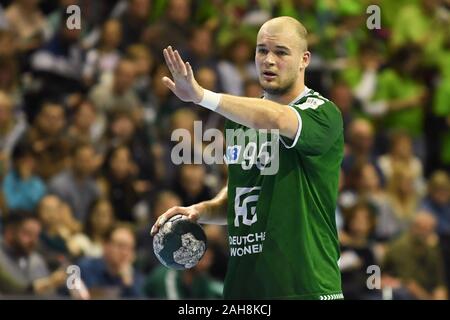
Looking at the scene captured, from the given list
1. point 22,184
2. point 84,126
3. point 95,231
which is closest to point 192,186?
point 95,231

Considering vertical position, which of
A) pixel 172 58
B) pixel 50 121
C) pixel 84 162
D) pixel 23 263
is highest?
pixel 50 121

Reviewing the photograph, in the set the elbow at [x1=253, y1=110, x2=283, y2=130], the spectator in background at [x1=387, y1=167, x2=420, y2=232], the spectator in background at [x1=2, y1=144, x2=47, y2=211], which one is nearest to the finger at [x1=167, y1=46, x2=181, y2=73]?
the elbow at [x1=253, y1=110, x2=283, y2=130]

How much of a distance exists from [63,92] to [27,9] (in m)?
1.06

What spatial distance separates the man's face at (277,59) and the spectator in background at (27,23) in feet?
20.7

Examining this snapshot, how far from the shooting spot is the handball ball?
5.97m

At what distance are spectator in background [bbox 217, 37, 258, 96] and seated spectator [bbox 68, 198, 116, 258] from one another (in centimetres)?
227

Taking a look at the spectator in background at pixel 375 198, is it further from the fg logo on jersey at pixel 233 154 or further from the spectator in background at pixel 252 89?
the fg logo on jersey at pixel 233 154

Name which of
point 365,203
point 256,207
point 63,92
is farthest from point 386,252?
point 256,207

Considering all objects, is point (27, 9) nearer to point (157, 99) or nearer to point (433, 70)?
point (157, 99)

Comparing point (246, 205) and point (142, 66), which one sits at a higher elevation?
point (142, 66)

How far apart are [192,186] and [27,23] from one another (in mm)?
2741

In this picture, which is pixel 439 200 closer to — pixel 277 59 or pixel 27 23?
pixel 27 23

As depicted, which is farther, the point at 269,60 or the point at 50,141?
the point at 50,141

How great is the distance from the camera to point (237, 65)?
12.2 metres
